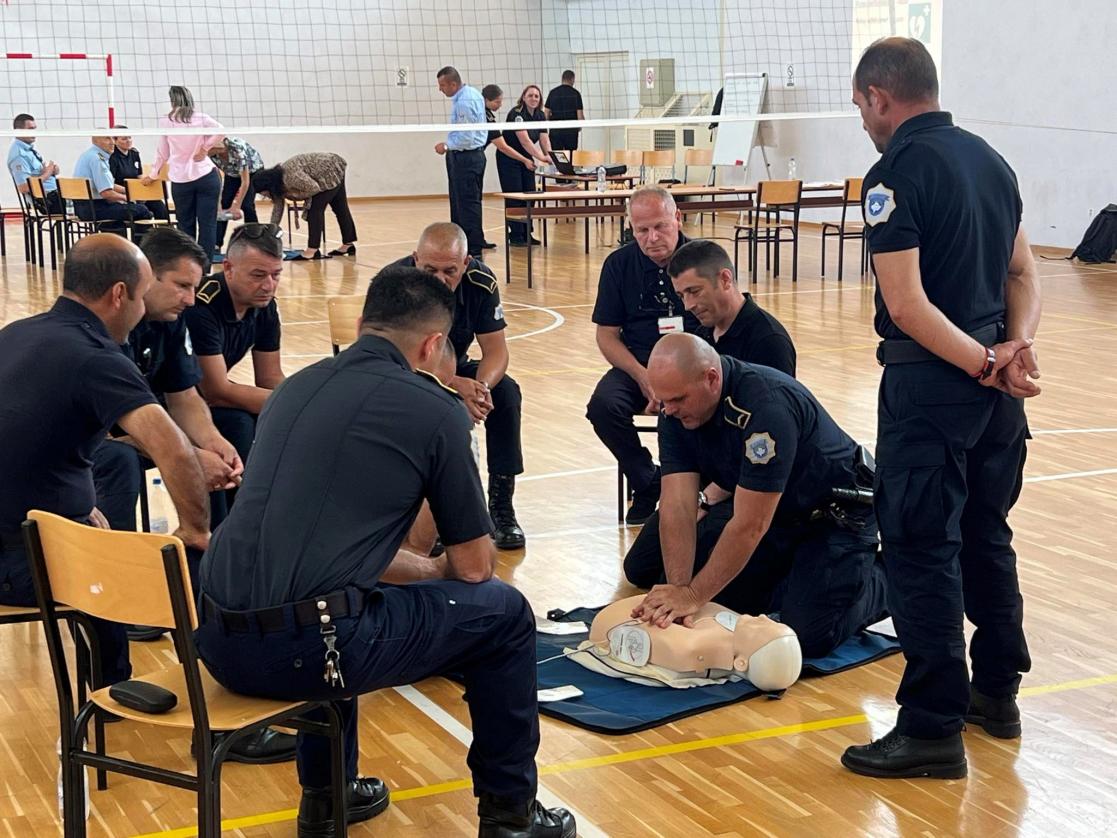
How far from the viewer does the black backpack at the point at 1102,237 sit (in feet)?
43.6

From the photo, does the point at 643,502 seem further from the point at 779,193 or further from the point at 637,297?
the point at 779,193

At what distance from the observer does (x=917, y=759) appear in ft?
10.8

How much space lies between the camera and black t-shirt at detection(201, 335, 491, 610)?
8.52ft

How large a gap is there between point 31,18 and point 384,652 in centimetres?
1853

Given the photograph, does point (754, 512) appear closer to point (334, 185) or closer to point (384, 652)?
point (384, 652)

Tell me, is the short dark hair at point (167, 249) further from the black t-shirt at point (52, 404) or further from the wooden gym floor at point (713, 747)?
the wooden gym floor at point (713, 747)

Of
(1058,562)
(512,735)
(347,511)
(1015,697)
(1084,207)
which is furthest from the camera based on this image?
(1084,207)

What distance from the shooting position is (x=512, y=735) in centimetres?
290

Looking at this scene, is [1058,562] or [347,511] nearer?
[347,511]

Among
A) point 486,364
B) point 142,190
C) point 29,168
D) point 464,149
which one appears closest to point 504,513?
point 486,364

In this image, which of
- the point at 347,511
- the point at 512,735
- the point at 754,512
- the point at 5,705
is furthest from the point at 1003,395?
the point at 5,705

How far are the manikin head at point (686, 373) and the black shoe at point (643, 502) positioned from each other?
1.59 m

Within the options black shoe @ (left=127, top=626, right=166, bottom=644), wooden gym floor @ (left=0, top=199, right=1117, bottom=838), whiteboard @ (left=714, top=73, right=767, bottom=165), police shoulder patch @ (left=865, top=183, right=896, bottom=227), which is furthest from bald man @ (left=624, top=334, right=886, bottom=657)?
whiteboard @ (left=714, top=73, right=767, bottom=165)

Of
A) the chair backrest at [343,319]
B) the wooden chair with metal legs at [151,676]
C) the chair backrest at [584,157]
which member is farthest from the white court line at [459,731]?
the chair backrest at [584,157]
